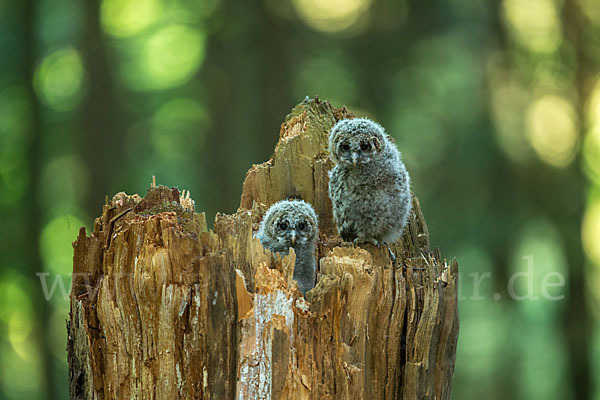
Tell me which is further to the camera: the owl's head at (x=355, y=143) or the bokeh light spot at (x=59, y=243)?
A: the bokeh light spot at (x=59, y=243)

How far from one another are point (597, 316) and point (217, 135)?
4.75m

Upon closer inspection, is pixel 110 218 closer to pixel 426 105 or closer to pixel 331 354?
pixel 331 354

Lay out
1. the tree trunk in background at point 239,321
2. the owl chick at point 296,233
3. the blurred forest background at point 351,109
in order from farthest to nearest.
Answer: the blurred forest background at point 351,109 < the owl chick at point 296,233 < the tree trunk in background at point 239,321

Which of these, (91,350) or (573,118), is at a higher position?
(573,118)

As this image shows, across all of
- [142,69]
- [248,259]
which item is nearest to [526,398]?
[248,259]

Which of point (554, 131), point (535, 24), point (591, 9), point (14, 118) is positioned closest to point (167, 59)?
point (14, 118)

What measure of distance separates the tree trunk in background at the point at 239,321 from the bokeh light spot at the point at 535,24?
4.94 m

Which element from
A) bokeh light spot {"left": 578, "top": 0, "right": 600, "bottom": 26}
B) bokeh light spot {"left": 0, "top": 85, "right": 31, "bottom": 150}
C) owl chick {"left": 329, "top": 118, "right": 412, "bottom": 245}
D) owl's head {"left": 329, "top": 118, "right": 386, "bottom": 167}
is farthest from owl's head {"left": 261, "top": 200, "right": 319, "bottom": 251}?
bokeh light spot {"left": 578, "top": 0, "right": 600, "bottom": 26}

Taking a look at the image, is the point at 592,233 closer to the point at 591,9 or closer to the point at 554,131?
the point at 554,131

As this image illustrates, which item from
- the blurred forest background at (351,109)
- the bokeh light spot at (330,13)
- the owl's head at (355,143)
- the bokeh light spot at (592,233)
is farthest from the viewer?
Answer: the bokeh light spot at (330,13)

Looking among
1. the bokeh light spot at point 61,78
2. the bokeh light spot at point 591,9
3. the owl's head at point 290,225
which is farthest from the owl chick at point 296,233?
the bokeh light spot at point 591,9

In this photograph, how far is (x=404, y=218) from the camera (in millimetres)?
3439

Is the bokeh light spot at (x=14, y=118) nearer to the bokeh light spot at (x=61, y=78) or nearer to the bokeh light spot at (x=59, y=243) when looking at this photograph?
the bokeh light spot at (x=61, y=78)

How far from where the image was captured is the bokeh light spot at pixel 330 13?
21.4ft
